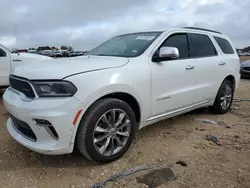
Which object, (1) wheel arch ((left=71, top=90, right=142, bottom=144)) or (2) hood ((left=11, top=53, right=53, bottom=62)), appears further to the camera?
(2) hood ((left=11, top=53, right=53, bottom=62))

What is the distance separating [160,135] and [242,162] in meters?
1.25

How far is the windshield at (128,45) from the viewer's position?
353 centimetres

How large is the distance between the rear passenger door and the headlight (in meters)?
2.32

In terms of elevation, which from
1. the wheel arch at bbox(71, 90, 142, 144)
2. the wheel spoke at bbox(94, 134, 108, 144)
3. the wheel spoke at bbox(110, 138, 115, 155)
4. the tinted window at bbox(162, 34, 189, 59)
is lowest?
the wheel spoke at bbox(110, 138, 115, 155)

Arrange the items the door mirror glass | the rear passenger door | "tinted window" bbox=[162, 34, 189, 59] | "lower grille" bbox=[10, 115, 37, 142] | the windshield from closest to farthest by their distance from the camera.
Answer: "lower grille" bbox=[10, 115, 37, 142] → the door mirror glass → the windshield → "tinted window" bbox=[162, 34, 189, 59] → the rear passenger door

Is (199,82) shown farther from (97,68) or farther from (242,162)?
(97,68)

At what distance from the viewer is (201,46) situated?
4512 mm

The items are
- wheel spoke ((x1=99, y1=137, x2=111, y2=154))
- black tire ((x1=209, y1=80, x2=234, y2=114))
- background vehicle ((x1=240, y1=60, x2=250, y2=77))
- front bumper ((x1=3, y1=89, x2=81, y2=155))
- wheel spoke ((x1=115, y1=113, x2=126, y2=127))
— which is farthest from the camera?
background vehicle ((x1=240, y1=60, x2=250, y2=77))

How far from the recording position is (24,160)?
3064 millimetres

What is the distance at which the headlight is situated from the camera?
256 centimetres

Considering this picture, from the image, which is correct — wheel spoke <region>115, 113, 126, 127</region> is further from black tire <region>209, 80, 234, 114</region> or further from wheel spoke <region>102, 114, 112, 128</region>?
black tire <region>209, 80, 234, 114</region>

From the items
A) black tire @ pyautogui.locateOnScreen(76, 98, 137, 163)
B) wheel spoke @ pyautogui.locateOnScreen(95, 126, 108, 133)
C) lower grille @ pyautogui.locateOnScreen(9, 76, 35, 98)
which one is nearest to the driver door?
black tire @ pyautogui.locateOnScreen(76, 98, 137, 163)

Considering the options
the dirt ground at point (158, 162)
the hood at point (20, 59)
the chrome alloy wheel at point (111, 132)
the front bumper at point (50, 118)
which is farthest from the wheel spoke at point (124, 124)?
the hood at point (20, 59)

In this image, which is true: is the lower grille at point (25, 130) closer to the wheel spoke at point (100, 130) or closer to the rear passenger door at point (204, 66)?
the wheel spoke at point (100, 130)
